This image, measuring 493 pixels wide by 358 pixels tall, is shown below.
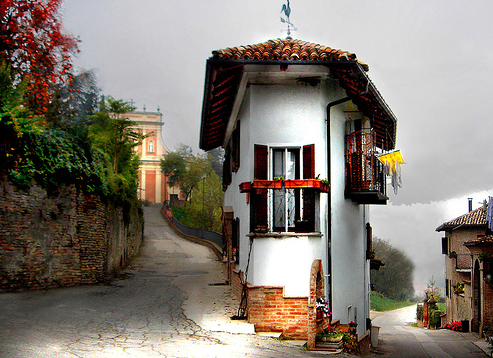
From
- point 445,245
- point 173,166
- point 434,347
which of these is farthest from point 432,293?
point 173,166

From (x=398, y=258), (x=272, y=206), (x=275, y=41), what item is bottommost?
(x=398, y=258)

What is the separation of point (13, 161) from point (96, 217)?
4446mm

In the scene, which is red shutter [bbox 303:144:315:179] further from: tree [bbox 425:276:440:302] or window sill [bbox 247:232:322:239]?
tree [bbox 425:276:440:302]

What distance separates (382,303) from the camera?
217 ft

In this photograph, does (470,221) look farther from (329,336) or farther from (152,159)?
(152,159)

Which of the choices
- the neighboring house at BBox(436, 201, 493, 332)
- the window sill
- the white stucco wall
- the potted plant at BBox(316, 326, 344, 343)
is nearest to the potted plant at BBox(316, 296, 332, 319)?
the potted plant at BBox(316, 326, 344, 343)

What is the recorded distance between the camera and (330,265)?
12359mm

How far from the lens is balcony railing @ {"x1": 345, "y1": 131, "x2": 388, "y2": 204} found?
13180 mm

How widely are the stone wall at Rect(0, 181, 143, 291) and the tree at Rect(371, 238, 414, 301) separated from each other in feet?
193

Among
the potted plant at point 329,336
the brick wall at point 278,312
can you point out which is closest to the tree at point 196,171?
the brick wall at point 278,312

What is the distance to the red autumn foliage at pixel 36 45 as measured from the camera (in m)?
21.5

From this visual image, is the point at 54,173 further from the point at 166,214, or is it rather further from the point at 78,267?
the point at 166,214

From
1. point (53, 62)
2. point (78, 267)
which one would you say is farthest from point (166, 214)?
point (78, 267)

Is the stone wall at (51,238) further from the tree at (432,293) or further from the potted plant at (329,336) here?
the tree at (432,293)
